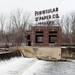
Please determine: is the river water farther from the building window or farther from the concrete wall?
the building window

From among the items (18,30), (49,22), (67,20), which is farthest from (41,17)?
(67,20)

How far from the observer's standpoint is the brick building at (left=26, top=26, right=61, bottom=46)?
74.6m

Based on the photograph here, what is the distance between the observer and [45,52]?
190ft

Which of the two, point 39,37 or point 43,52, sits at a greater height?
point 39,37

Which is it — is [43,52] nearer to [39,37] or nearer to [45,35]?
[45,35]

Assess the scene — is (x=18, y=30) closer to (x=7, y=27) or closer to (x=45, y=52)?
(x=7, y=27)

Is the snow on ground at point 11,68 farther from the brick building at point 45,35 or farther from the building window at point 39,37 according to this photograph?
the building window at point 39,37

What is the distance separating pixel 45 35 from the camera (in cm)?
7612

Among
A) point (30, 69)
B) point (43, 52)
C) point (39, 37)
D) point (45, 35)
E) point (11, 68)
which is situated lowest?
point (30, 69)

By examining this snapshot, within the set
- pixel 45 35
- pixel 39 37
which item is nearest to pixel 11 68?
pixel 45 35

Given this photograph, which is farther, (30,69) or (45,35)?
(45,35)

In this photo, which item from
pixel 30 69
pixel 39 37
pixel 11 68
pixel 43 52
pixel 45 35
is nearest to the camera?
pixel 11 68

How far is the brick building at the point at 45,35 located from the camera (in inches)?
2938

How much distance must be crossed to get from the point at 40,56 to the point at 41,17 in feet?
87.4
